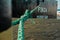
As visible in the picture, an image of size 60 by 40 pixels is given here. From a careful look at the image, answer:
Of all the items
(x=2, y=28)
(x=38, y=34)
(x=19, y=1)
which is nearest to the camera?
(x=2, y=28)

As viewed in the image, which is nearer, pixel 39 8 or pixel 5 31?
pixel 5 31

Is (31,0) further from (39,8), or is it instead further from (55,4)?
(55,4)

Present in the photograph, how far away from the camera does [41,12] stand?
7.97ft

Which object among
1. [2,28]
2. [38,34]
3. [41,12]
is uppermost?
[2,28]

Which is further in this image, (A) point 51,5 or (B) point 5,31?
(A) point 51,5

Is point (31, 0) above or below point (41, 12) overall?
above

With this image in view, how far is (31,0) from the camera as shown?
2.40 metres

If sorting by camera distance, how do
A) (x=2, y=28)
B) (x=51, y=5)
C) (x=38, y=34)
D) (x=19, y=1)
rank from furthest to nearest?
(x=51, y=5)
(x=19, y=1)
(x=38, y=34)
(x=2, y=28)

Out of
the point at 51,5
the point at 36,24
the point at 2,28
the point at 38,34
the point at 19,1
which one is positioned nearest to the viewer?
the point at 2,28

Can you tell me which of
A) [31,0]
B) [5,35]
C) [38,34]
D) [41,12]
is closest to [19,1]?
[31,0]

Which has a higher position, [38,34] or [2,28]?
[2,28]

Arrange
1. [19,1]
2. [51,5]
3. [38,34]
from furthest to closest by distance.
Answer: [51,5]
[19,1]
[38,34]

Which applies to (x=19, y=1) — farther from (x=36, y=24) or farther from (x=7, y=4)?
(x=7, y=4)

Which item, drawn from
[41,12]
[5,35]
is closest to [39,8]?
[41,12]
